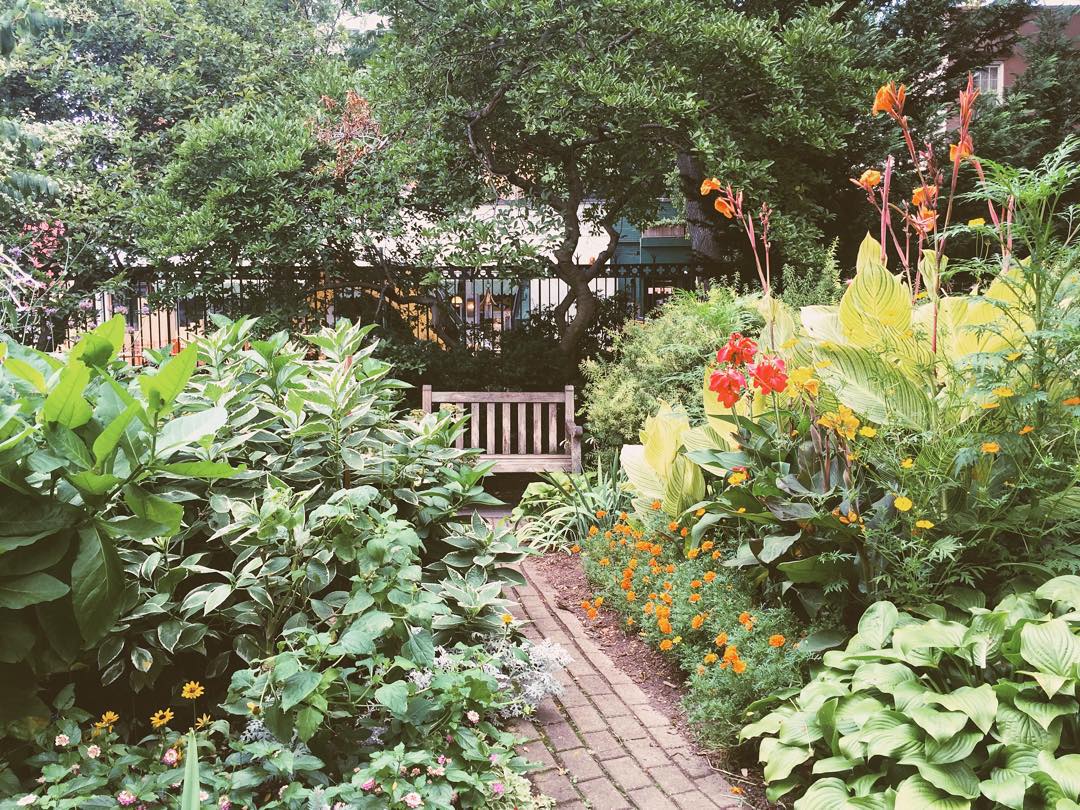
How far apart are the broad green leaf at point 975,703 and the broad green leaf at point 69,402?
2.15 metres

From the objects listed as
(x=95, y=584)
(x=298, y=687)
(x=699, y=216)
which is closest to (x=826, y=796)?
(x=298, y=687)

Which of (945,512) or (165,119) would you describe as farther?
(165,119)

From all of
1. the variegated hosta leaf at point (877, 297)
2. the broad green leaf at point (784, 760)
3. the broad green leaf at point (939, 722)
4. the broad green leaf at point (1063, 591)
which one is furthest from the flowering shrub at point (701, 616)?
the variegated hosta leaf at point (877, 297)

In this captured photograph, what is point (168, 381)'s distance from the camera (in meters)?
1.55

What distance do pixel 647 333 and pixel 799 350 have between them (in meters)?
2.66

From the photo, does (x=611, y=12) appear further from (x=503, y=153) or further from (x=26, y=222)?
(x=26, y=222)

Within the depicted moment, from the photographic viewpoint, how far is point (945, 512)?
2.57m

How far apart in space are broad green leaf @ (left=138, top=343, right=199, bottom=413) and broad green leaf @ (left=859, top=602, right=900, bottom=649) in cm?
208

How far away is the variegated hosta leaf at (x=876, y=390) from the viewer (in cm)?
269

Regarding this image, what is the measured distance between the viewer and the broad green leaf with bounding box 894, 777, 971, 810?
1.84 meters

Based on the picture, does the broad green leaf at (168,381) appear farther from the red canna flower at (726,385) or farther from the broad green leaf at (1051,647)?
the broad green leaf at (1051,647)

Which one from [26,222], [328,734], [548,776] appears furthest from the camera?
[26,222]

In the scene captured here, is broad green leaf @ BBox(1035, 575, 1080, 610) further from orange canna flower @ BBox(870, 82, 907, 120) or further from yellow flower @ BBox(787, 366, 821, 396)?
orange canna flower @ BBox(870, 82, 907, 120)

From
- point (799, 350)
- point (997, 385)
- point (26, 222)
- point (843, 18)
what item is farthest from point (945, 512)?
point (26, 222)
